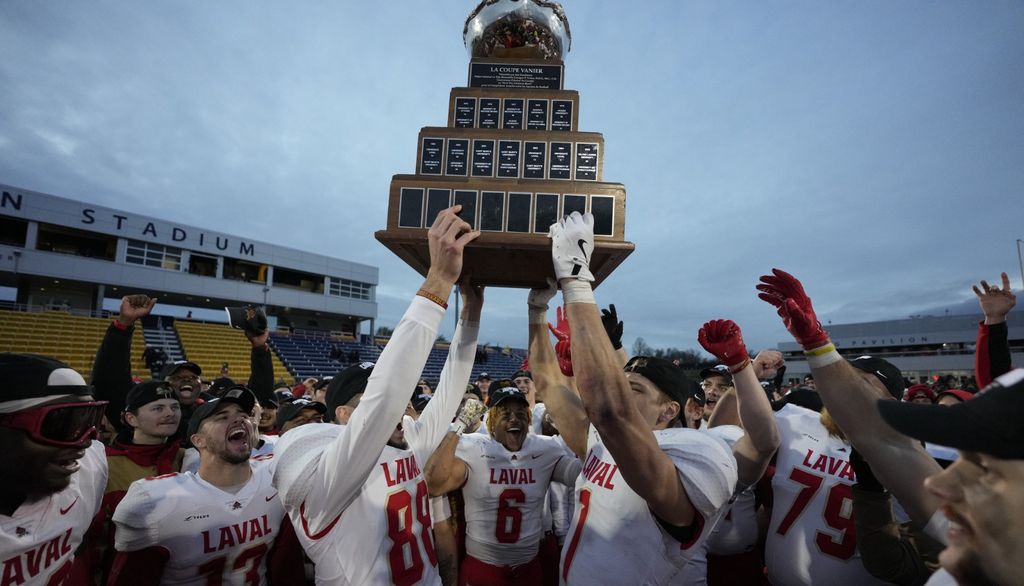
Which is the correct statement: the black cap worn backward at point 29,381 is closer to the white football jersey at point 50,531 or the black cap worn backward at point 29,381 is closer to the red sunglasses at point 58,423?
the red sunglasses at point 58,423

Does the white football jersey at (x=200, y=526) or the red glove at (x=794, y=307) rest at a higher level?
the red glove at (x=794, y=307)

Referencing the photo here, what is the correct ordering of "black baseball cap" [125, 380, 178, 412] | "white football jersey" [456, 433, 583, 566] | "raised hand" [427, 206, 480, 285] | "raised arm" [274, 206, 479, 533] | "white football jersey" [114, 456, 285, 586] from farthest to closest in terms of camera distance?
1. "white football jersey" [456, 433, 583, 566]
2. "black baseball cap" [125, 380, 178, 412]
3. "white football jersey" [114, 456, 285, 586]
4. "raised hand" [427, 206, 480, 285]
5. "raised arm" [274, 206, 479, 533]

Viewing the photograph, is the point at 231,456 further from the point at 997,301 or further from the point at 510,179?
the point at 997,301

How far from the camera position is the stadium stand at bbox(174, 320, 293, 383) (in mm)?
26422

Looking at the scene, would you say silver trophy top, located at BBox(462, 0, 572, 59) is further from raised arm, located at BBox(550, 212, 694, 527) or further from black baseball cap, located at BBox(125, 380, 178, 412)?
black baseball cap, located at BBox(125, 380, 178, 412)

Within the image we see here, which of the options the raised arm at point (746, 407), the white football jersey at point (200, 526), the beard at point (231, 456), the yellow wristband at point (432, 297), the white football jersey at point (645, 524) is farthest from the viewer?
the beard at point (231, 456)

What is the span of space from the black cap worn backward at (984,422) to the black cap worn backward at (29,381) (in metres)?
2.94

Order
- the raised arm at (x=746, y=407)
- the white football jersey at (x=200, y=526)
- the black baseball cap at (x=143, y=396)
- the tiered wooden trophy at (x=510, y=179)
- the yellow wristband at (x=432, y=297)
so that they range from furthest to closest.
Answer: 1. the black baseball cap at (x=143, y=396)
2. the raised arm at (x=746, y=407)
3. the white football jersey at (x=200, y=526)
4. the tiered wooden trophy at (x=510, y=179)
5. the yellow wristband at (x=432, y=297)

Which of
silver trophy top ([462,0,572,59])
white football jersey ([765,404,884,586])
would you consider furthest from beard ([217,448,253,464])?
white football jersey ([765,404,884,586])

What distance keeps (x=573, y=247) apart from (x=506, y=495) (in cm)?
256

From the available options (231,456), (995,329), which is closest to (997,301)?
(995,329)

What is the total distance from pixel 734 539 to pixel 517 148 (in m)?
3.49

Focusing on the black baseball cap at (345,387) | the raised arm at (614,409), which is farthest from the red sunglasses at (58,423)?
the raised arm at (614,409)

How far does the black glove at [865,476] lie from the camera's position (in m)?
2.21
